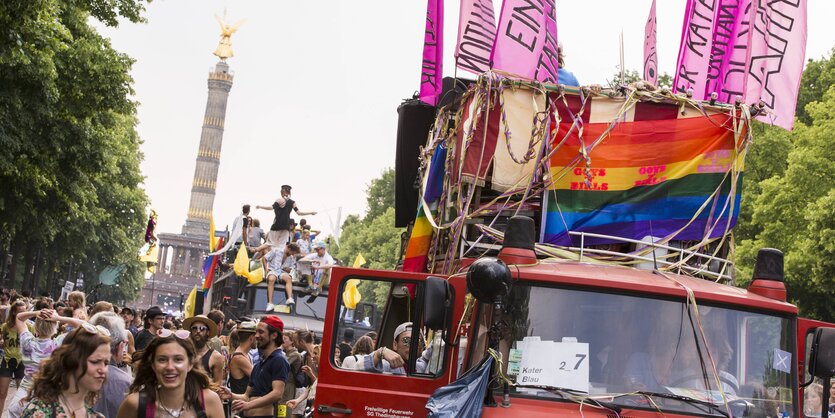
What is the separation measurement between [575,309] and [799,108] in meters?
35.8

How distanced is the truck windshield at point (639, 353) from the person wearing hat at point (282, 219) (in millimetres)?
14887

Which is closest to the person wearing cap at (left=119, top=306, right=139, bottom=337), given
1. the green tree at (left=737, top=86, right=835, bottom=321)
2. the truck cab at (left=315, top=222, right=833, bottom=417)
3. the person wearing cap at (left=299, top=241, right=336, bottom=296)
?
the person wearing cap at (left=299, top=241, right=336, bottom=296)


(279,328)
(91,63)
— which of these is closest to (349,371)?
(279,328)

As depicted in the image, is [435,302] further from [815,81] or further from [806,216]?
[815,81]

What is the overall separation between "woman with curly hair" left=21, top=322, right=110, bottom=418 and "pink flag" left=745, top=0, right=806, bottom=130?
23.4ft

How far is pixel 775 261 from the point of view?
329 inches

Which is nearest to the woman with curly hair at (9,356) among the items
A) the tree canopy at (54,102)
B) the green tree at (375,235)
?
the tree canopy at (54,102)

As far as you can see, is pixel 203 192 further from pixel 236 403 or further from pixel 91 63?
pixel 236 403

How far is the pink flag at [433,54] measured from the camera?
12086mm

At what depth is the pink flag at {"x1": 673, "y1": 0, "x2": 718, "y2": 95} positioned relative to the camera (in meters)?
12.0

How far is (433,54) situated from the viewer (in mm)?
12422

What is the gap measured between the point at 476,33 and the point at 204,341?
13.3 ft

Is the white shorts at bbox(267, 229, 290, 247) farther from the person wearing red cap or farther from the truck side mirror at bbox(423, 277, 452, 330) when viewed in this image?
the truck side mirror at bbox(423, 277, 452, 330)

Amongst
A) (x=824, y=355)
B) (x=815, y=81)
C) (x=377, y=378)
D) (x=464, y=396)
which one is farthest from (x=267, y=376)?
(x=815, y=81)
